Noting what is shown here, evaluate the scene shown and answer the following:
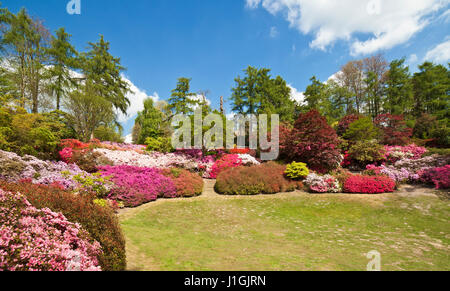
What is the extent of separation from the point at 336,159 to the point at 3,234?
14.9 meters

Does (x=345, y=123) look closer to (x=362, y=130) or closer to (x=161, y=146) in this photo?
(x=362, y=130)

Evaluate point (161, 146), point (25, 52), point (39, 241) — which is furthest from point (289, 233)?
point (25, 52)

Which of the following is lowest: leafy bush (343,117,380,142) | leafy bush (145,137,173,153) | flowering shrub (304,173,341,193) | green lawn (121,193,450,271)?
green lawn (121,193,450,271)

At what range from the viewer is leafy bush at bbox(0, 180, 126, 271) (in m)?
2.88

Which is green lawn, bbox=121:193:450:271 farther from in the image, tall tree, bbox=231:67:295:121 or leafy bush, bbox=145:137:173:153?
tall tree, bbox=231:67:295:121

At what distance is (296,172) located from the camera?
11.8 meters

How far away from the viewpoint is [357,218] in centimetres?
671

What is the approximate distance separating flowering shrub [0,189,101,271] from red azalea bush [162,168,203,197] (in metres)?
6.92

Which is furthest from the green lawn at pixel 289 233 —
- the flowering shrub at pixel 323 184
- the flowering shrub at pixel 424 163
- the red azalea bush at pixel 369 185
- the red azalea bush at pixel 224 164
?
the red azalea bush at pixel 224 164

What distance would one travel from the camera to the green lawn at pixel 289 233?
350 cm

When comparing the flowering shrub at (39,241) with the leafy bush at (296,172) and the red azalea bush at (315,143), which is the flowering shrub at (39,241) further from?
the red azalea bush at (315,143)

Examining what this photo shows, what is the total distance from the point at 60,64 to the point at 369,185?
31590 millimetres

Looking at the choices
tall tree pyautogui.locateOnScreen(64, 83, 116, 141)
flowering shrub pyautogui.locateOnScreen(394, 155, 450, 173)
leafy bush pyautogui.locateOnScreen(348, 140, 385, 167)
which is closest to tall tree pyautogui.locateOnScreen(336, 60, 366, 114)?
leafy bush pyautogui.locateOnScreen(348, 140, 385, 167)
